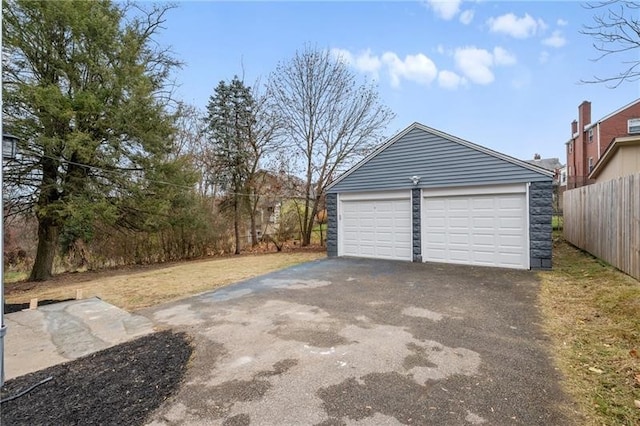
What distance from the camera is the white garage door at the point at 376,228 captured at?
9617 millimetres

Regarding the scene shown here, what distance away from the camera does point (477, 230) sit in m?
8.51

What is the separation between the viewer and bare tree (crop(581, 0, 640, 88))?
400 centimetres

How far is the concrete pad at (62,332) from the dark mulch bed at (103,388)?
320 millimetres

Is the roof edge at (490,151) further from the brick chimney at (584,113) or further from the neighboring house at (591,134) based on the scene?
the brick chimney at (584,113)

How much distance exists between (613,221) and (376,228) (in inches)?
218

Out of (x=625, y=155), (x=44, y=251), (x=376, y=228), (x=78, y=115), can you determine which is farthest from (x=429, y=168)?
(x=44, y=251)

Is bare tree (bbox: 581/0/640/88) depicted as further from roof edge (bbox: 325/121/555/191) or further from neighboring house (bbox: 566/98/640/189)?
neighboring house (bbox: 566/98/640/189)

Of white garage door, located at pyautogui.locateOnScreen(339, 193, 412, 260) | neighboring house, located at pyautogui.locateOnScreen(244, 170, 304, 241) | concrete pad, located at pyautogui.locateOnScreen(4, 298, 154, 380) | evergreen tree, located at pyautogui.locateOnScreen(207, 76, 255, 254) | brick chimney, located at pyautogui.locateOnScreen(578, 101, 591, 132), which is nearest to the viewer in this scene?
concrete pad, located at pyautogui.locateOnScreen(4, 298, 154, 380)

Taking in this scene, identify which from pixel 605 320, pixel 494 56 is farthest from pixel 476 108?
pixel 605 320

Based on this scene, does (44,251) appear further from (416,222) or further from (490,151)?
(490,151)

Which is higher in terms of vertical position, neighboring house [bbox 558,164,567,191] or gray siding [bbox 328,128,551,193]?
neighboring house [bbox 558,164,567,191]

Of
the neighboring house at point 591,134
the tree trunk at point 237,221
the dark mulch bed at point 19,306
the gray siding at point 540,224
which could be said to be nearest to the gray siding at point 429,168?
the gray siding at point 540,224

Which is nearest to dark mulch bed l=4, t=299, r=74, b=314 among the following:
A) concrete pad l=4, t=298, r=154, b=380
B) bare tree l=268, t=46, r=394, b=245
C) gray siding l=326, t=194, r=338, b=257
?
concrete pad l=4, t=298, r=154, b=380

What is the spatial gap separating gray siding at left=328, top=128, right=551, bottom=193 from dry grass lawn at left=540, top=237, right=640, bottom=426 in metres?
2.71
